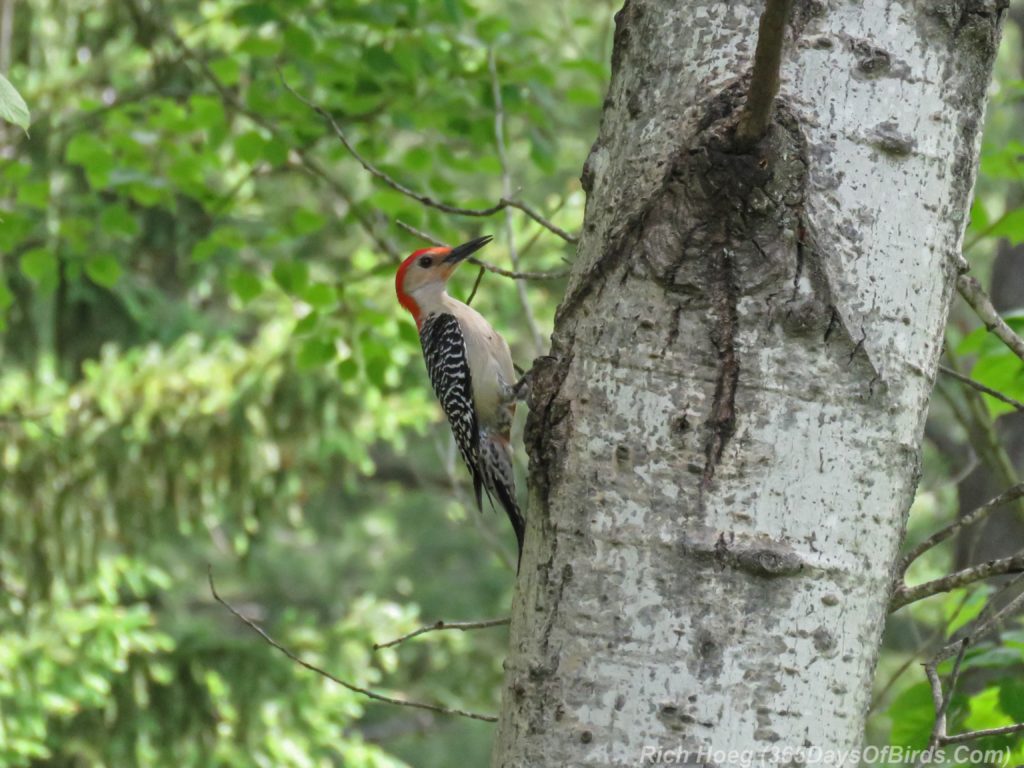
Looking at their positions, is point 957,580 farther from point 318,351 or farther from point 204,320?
point 204,320

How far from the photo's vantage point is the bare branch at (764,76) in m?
1.25

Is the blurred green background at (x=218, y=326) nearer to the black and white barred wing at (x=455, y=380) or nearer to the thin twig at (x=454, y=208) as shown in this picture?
the black and white barred wing at (x=455, y=380)

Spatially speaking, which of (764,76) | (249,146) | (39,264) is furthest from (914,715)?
(39,264)

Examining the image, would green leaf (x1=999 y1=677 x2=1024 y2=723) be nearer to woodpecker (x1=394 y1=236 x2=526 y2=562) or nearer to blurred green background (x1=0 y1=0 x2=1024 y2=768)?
blurred green background (x1=0 y1=0 x2=1024 y2=768)

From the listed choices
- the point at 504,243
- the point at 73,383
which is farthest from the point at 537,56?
the point at 73,383

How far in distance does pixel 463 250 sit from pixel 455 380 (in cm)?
64

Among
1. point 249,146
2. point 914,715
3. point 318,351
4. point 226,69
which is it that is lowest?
point 914,715

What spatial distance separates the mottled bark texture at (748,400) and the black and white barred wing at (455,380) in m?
2.89

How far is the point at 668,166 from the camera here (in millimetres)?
1547

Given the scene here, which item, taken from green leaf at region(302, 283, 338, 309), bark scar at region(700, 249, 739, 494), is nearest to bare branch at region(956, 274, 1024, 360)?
bark scar at region(700, 249, 739, 494)

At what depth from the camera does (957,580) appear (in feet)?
5.41

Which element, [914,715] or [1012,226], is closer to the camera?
[914,715]

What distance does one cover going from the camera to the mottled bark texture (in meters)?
1.38

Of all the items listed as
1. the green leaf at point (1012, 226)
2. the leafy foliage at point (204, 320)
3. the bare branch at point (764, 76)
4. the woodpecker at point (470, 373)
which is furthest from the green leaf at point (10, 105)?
the woodpecker at point (470, 373)
